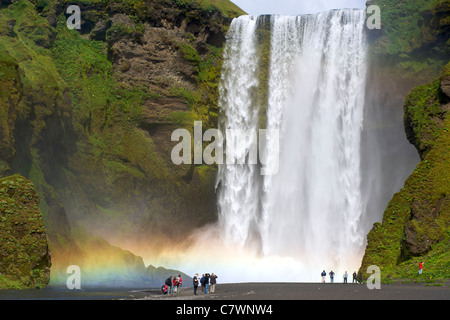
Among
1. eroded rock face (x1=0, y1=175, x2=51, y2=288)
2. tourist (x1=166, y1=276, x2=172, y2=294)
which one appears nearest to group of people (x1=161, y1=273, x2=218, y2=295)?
tourist (x1=166, y1=276, x2=172, y2=294)

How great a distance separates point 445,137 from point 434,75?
19551 millimetres

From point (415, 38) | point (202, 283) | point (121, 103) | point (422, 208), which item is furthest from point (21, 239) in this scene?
point (415, 38)

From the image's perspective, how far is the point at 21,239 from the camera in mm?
42625

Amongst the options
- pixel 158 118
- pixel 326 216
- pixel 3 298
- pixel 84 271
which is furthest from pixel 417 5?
pixel 3 298

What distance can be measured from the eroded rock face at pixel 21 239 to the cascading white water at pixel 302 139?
97.6 ft

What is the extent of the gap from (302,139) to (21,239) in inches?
1466

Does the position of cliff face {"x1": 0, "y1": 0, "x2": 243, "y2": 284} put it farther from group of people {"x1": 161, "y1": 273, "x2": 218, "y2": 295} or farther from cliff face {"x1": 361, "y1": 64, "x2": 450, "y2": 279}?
cliff face {"x1": 361, "y1": 64, "x2": 450, "y2": 279}

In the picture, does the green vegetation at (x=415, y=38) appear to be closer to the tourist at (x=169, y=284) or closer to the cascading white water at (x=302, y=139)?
the cascading white water at (x=302, y=139)

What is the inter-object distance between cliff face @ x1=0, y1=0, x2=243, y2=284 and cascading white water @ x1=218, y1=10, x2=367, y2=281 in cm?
271

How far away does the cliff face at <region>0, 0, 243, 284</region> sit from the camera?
6550 centimetres

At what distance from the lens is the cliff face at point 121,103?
65500 mm

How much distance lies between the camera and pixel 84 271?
57562mm

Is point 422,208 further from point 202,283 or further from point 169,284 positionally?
point 169,284

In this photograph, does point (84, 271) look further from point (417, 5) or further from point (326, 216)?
point (417, 5)
